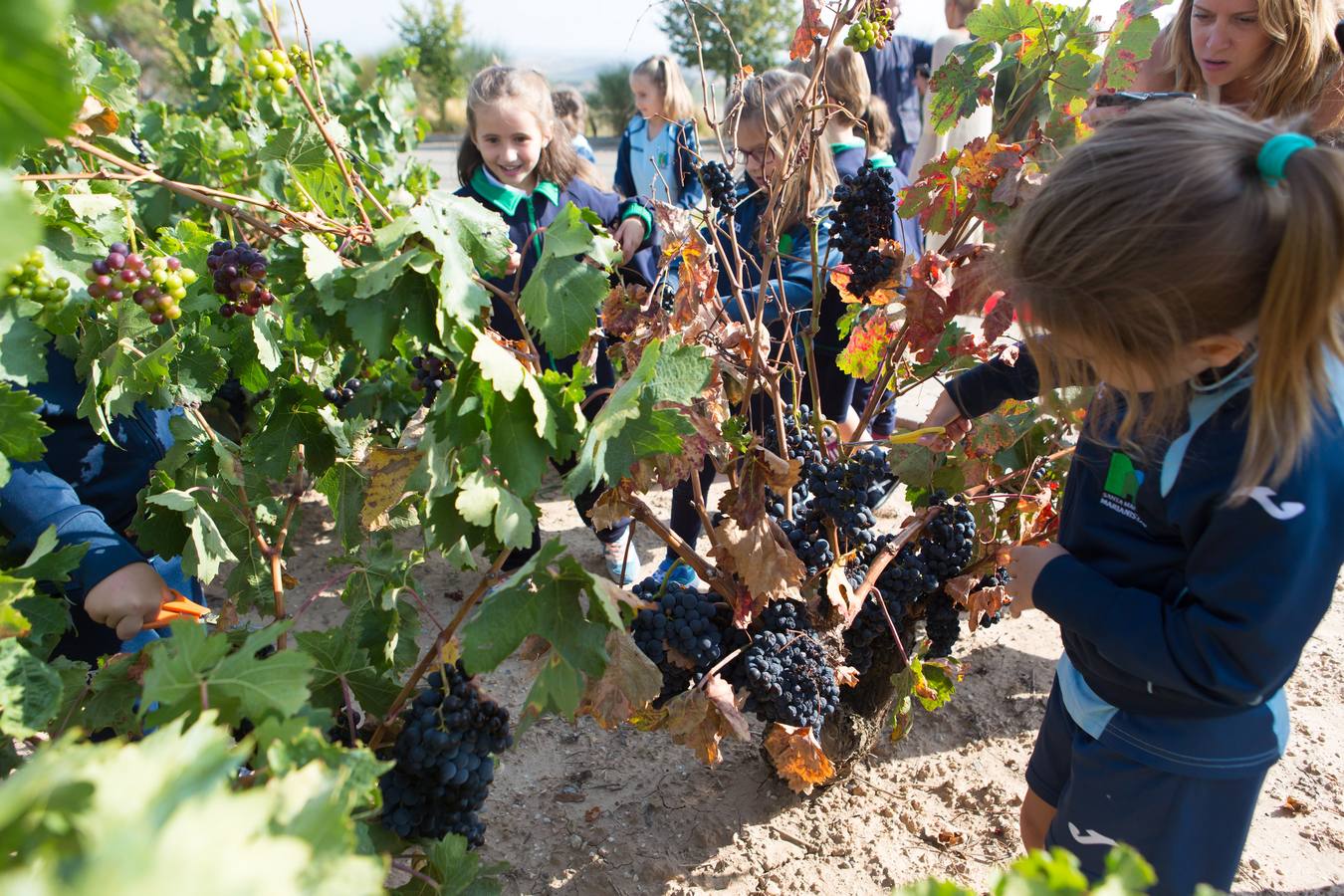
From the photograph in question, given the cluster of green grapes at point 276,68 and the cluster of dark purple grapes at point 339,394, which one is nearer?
the cluster of green grapes at point 276,68

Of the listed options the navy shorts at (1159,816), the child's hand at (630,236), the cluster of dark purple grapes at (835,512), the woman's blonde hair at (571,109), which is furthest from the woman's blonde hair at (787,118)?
the woman's blonde hair at (571,109)

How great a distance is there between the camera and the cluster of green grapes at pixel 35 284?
4.68ft

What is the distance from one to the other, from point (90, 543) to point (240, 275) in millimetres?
562

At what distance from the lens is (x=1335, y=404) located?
1.15m

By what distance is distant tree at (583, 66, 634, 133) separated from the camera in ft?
76.7

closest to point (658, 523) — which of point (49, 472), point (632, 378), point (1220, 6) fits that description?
point (632, 378)

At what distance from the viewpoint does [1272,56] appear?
212cm

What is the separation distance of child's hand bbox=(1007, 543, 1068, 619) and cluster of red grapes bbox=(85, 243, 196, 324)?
4.75 feet

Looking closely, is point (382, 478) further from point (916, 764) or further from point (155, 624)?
point (916, 764)

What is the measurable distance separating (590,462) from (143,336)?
996 millimetres

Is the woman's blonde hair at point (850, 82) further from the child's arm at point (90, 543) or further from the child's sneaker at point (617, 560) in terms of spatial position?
the child's arm at point (90, 543)

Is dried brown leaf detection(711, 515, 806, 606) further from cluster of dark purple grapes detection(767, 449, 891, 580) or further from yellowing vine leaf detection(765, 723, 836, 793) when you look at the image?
yellowing vine leaf detection(765, 723, 836, 793)

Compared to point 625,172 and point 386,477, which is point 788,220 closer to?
point 386,477

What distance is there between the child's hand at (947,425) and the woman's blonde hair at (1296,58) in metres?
0.97
